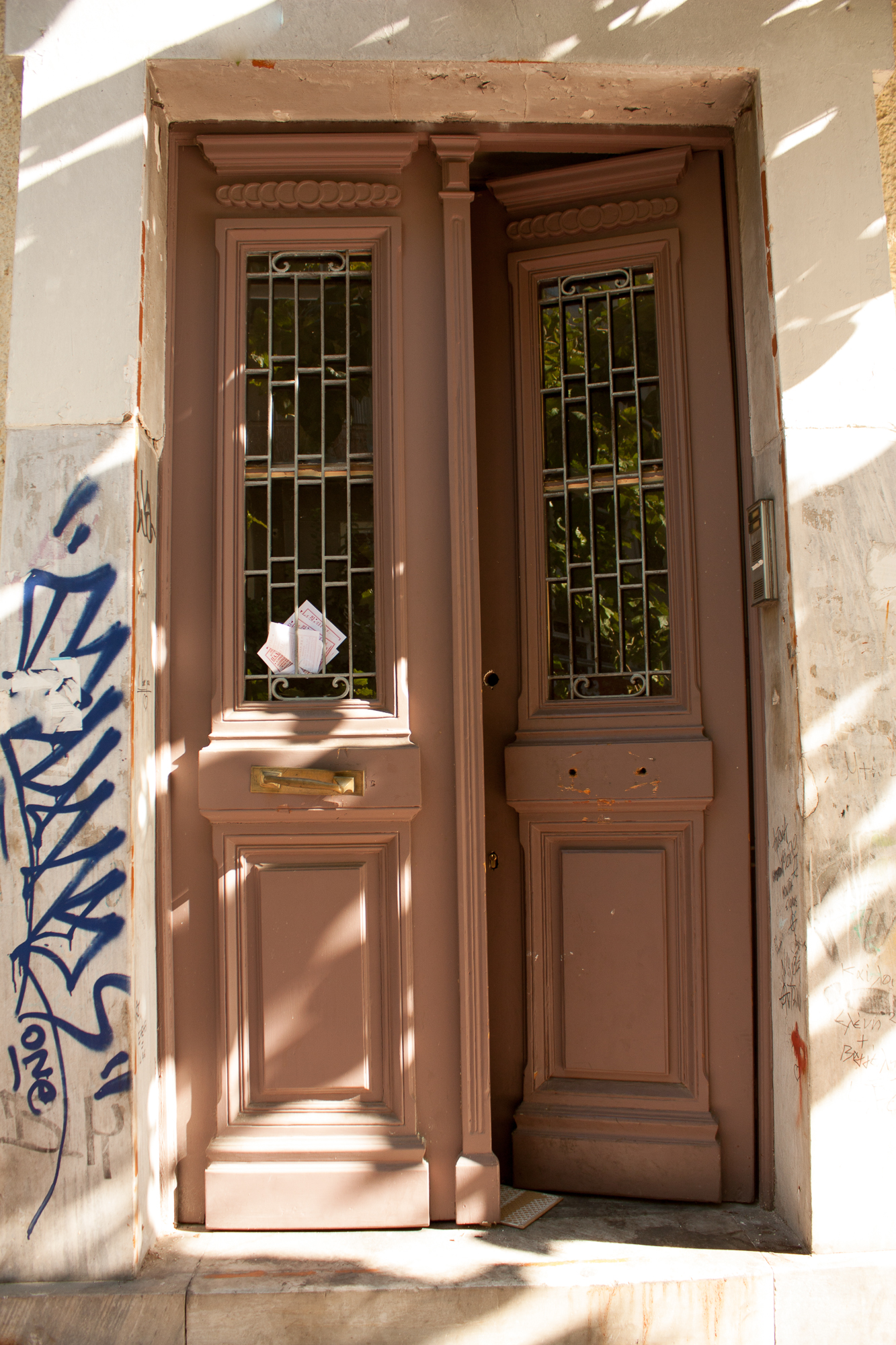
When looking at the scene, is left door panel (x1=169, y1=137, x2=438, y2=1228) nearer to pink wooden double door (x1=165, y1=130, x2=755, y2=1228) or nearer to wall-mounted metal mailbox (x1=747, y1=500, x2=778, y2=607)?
pink wooden double door (x1=165, y1=130, x2=755, y2=1228)

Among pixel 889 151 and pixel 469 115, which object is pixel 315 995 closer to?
pixel 469 115

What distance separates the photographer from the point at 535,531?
3.18 m

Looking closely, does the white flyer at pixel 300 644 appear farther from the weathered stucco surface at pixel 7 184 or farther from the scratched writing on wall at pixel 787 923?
the scratched writing on wall at pixel 787 923

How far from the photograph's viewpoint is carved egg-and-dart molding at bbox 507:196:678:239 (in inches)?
124

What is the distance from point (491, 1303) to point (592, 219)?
11.0ft

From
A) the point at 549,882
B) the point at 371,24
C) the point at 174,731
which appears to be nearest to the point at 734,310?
the point at 371,24

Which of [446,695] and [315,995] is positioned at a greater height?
[446,695]

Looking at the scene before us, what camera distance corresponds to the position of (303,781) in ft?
9.14

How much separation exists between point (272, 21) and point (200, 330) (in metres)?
0.93

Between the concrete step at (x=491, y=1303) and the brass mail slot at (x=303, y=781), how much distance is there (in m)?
1.31

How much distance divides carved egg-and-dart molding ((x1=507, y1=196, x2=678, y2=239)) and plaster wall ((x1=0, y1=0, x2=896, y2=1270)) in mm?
338

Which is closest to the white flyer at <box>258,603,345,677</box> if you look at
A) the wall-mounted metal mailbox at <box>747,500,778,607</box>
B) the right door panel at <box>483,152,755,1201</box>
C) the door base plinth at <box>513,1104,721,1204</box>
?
the right door panel at <box>483,152,755,1201</box>

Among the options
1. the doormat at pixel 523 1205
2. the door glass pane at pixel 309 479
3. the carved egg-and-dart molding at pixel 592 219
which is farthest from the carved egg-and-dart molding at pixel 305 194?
the doormat at pixel 523 1205

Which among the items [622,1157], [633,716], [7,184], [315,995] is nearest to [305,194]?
[7,184]
